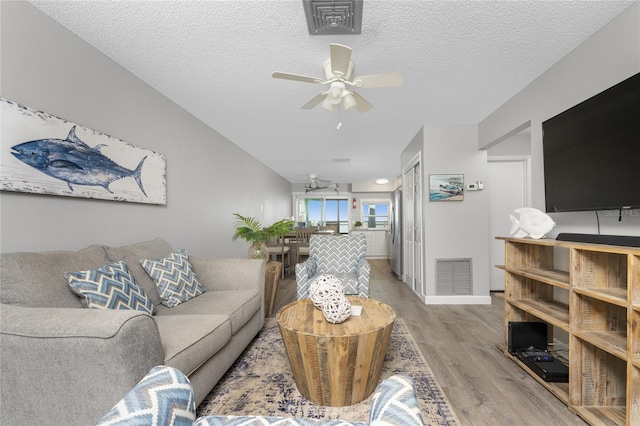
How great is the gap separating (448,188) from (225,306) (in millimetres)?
3134

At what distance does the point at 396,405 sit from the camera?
0.65 metres

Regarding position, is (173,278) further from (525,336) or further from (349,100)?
(525,336)

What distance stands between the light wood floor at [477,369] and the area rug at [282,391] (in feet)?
0.35

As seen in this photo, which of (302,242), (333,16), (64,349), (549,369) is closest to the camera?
(64,349)

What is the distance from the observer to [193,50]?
→ 2.09 metres

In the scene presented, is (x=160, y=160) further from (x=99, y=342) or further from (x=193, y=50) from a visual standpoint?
(x=99, y=342)

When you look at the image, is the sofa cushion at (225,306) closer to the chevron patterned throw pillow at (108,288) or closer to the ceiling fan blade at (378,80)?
the chevron patterned throw pillow at (108,288)

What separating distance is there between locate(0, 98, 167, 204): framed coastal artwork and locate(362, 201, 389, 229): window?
7.37 m

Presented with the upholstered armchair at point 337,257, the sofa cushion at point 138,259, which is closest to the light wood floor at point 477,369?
the upholstered armchair at point 337,257

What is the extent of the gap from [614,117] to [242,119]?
3300mm

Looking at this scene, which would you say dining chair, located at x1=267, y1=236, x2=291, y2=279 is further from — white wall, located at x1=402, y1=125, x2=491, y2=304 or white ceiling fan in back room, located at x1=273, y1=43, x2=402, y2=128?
white ceiling fan in back room, located at x1=273, y1=43, x2=402, y2=128

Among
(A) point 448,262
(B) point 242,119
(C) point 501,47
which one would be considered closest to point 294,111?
(B) point 242,119

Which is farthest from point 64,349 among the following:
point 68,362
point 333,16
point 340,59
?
point 333,16

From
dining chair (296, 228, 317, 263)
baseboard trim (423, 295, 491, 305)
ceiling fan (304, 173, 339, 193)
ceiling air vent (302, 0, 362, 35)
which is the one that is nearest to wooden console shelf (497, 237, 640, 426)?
ceiling air vent (302, 0, 362, 35)
